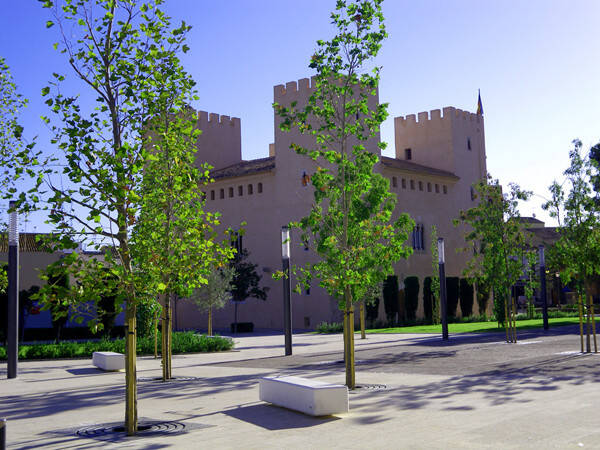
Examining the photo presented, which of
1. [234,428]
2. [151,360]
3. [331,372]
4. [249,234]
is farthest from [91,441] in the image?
[249,234]

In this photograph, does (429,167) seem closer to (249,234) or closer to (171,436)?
(249,234)

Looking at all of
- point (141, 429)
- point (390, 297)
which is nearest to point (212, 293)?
point (390, 297)

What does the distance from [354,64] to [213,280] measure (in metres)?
22.6

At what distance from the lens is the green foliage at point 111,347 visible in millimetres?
21266

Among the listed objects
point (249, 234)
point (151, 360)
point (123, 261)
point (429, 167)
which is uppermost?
point (429, 167)

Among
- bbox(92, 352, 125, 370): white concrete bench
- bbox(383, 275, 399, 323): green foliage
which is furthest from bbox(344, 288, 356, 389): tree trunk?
bbox(383, 275, 399, 323): green foliage

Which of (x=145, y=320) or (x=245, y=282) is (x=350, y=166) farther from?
(x=245, y=282)

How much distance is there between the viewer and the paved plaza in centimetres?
785

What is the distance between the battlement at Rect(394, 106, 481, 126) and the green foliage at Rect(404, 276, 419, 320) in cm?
1439

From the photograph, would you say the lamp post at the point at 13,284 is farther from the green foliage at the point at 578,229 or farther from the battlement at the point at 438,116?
the battlement at the point at 438,116

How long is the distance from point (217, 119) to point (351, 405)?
41.5m

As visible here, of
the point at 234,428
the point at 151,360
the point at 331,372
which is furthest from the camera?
the point at 151,360

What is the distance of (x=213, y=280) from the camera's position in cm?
3416

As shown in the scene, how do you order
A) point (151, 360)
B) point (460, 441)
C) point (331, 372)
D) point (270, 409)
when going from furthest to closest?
point (151, 360) → point (331, 372) → point (270, 409) → point (460, 441)
